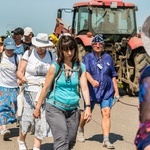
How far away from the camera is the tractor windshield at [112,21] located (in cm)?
1491

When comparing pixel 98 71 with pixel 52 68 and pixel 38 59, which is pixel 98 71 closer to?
pixel 38 59

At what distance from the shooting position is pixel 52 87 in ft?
19.5

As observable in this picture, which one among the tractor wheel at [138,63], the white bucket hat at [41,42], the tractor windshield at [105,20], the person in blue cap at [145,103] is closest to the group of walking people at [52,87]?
the white bucket hat at [41,42]

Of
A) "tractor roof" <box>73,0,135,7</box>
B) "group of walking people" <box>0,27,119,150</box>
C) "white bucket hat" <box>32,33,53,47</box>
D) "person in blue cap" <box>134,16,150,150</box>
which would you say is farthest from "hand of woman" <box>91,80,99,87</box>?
"tractor roof" <box>73,0,135,7</box>

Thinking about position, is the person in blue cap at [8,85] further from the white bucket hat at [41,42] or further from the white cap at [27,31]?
the white cap at [27,31]

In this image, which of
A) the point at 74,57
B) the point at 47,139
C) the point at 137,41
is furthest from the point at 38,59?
the point at 137,41

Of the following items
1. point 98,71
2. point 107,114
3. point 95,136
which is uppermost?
point 98,71

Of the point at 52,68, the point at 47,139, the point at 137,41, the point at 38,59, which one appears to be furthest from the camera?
the point at 137,41

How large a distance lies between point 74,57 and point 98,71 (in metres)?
2.22

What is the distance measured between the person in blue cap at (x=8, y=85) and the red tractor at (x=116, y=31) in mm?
5762

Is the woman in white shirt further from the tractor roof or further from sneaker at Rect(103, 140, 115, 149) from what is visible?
the tractor roof

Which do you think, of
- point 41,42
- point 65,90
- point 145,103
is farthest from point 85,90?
point 145,103

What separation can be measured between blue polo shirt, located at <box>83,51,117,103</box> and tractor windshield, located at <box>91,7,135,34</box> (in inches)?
266

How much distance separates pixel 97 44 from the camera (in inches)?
318
